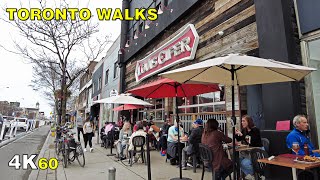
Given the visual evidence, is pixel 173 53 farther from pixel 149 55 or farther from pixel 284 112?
pixel 284 112

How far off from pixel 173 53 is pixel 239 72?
549 cm

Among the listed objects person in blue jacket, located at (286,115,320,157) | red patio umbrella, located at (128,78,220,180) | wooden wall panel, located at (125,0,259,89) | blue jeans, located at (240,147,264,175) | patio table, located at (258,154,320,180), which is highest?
wooden wall panel, located at (125,0,259,89)

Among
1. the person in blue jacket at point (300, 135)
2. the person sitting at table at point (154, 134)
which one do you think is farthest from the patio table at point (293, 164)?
the person sitting at table at point (154, 134)

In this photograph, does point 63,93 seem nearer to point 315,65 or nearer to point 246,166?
point 246,166

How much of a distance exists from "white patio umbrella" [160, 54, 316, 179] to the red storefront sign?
3.73 m

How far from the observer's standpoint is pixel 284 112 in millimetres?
4723

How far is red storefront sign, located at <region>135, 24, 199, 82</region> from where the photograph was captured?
8305 mm

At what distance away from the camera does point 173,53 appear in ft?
31.7

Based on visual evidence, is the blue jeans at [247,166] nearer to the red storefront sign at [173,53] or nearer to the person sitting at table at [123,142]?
the red storefront sign at [173,53]

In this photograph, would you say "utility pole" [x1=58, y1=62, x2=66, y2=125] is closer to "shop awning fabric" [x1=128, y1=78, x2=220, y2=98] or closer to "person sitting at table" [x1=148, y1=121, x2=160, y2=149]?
"person sitting at table" [x1=148, y1=121, x2=160, y2=149]

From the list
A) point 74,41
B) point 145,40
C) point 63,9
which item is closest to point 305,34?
→ point 145,40

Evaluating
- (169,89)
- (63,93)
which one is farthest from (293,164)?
(63,93)

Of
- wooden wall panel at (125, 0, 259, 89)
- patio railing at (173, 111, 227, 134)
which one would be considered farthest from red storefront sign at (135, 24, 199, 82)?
patio railing at (173, 111, 227, 134)

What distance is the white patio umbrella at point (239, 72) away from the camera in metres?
3.38
